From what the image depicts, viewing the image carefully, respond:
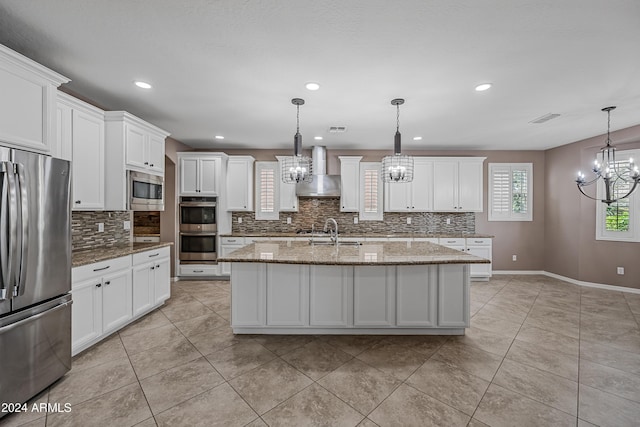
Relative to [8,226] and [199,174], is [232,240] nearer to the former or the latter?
[199,174]

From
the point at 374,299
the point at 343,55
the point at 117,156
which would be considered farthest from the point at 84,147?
the point at 374,299

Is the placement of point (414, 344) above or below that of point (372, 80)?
below

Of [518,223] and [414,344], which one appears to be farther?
[518,223]

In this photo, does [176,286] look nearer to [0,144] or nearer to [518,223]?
[0,144]

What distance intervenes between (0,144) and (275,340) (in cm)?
268

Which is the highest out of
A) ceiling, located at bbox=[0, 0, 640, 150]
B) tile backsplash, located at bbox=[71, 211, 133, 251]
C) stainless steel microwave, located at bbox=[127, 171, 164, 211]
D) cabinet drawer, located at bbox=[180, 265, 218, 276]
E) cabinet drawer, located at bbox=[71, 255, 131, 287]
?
ceiling, located at bbox=[0, 0, 640, 150]

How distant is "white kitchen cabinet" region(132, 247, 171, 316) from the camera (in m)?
3.15

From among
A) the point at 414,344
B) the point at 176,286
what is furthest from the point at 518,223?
the point at 176,286

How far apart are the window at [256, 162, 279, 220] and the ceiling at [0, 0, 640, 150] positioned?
1.79 metres

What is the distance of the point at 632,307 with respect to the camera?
3.77 m

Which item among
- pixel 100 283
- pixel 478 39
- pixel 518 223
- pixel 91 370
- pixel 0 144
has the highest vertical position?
pixel 478 39

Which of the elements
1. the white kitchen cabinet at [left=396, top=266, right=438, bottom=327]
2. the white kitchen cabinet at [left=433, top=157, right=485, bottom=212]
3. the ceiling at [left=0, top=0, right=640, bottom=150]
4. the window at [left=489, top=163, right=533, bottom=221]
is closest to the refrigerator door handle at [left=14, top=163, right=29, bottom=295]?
the ceiling at [left=0, top=0, right=640, bottom=150]

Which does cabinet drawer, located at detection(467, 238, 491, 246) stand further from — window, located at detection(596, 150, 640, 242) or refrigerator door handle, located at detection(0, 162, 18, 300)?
refrigerator door handle, located at detection(0, 162, 18, 300)

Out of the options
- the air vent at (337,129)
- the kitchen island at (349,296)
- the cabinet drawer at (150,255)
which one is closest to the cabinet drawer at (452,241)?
the kitchen island at (349,296)
